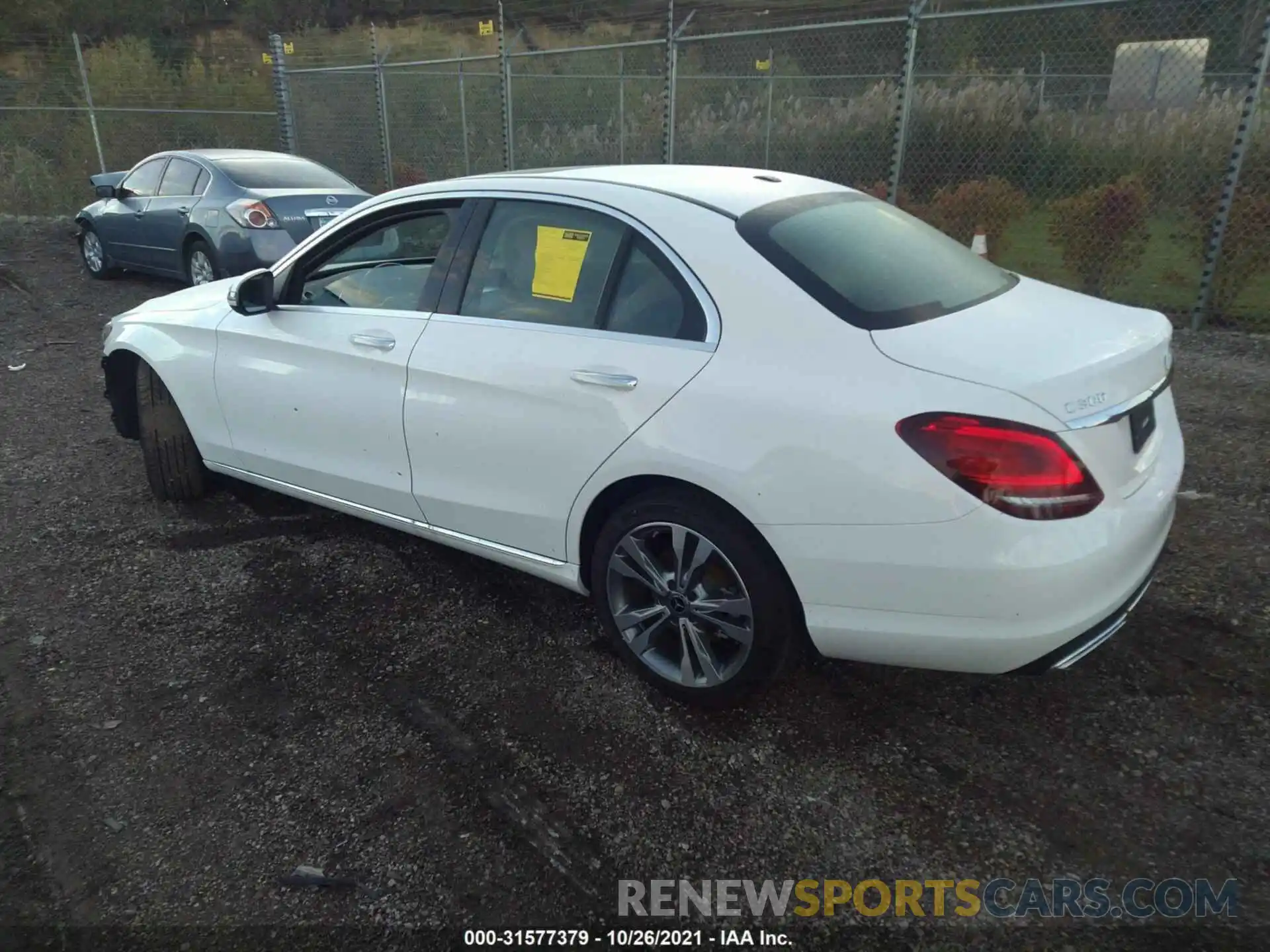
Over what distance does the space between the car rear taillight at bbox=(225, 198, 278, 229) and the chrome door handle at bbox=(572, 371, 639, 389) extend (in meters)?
6.52

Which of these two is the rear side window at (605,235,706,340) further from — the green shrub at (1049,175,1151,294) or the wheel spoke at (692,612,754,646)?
the green shrub at (1049,175,1151,294)

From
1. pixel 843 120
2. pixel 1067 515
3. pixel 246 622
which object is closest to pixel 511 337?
pixel 246 622

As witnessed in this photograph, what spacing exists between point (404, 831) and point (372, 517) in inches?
61.7

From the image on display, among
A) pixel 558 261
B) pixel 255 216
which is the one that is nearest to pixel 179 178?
pixel 255 216

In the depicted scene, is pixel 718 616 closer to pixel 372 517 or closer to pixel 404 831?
pixel 404 831

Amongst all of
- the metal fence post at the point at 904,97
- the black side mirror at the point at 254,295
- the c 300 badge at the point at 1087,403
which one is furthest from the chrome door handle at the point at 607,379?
the metal fence post at the point at 904,97

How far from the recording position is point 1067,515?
2.33 m

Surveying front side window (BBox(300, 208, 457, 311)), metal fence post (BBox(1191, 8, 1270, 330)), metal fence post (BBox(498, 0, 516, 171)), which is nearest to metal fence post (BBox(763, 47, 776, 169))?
metal fence post (BBox(498, 0, 516, 171))

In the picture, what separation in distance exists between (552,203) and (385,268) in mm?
996

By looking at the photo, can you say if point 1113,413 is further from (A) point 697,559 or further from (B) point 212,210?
(B) point 212,210

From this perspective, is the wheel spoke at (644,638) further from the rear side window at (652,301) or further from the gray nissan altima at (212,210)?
the gray nissan altima at (212,210)

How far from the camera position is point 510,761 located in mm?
2805

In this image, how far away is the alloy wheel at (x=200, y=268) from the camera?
880 centimetres

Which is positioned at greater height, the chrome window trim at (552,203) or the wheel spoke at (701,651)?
the chrome window trim at (552,203)
